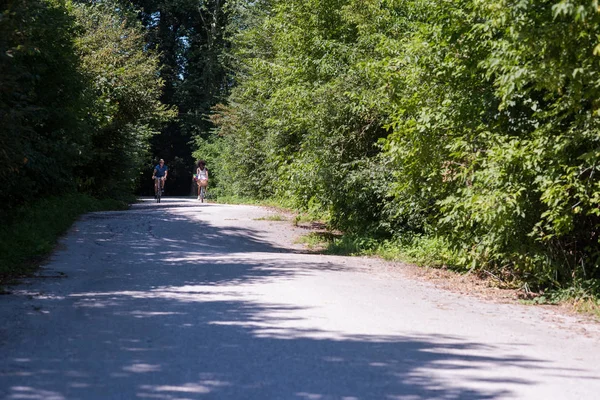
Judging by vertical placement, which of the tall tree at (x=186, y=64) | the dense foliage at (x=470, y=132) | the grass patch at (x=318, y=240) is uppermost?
the tall tree at (x=186, y=64)

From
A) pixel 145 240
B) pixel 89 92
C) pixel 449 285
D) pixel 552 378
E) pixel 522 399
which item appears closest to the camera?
pixel 522 399

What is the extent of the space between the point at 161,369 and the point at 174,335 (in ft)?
4.24

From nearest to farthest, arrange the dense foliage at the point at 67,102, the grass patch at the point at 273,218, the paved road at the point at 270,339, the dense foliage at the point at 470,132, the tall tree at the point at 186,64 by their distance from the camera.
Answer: the paved road at the point at 270,339 < the dense foliage at the point at 470,132 < the dense foliage at the point at 67,102 < the grass patch at the point at 273,218 < the tall tree at the point at 186,64

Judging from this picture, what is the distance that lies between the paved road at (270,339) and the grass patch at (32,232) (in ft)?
2.05

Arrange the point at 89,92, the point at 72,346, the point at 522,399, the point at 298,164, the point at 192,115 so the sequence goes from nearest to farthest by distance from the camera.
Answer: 1. the point at 522,399
2. the point at 72,346
3. the point at 298,164
4. the point at 89,92
5. the point at 192,115

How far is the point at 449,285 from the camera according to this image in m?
12.5

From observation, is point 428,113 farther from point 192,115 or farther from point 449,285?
point 192,115

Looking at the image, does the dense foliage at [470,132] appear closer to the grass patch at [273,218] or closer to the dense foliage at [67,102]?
the grass patch at [273,218]

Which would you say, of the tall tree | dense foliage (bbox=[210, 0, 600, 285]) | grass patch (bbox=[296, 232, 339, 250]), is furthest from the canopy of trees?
the tall tree

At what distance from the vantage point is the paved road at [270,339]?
5.33 metres

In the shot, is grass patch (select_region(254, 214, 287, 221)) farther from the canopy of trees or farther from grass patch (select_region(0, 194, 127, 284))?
grass patch (select_region(0, 194, 127, 284))

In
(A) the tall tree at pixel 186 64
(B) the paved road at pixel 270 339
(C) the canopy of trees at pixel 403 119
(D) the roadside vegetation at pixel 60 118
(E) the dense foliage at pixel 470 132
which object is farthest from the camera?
(A) the tall tree at pixel 186 64

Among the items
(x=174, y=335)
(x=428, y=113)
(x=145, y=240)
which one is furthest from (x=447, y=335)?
(x=145, y=240)

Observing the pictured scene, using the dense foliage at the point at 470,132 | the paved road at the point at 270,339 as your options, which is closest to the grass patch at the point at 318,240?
the dense foliage at the point at 470,132
